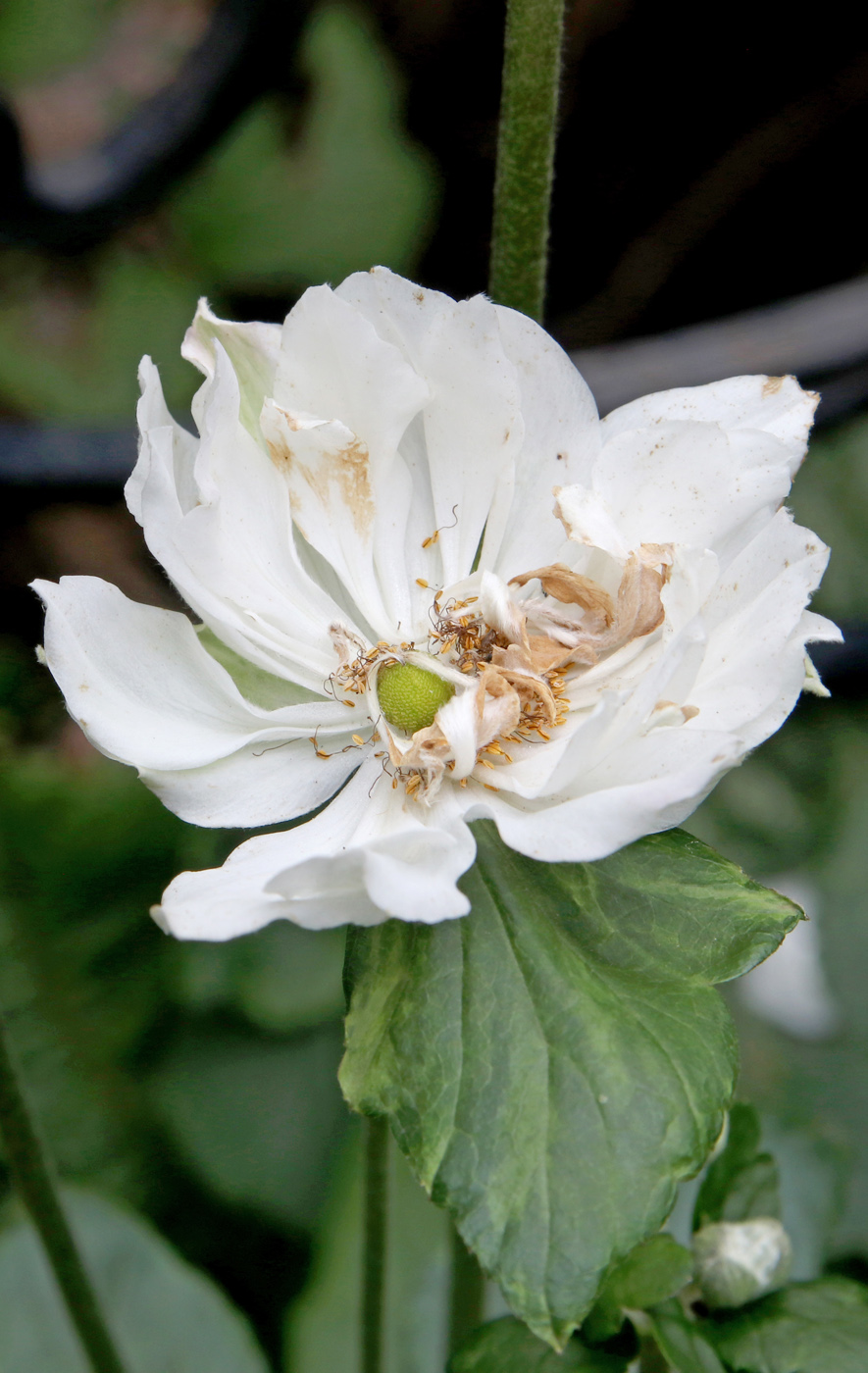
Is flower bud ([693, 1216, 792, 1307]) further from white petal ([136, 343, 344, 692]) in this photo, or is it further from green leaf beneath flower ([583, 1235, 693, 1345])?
white petal ([136, 343, 344, 692])

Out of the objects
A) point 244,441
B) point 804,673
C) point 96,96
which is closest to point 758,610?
point 804,673

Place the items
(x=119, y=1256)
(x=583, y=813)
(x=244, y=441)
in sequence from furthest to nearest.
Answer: (x=119, y=1256), (x=244, y=441), (x=583, y=813)

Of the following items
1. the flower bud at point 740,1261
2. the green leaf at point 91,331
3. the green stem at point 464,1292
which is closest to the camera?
the flower bud at point 740,1261

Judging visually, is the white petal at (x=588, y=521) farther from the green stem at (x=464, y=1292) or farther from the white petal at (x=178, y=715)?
the green stem at (x=464, y=1292)

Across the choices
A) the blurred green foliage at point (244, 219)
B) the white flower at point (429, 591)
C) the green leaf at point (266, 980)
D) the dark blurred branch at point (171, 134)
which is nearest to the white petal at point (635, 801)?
the white flower at point (429, 591)

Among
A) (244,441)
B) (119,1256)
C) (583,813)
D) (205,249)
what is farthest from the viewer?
(205,249)

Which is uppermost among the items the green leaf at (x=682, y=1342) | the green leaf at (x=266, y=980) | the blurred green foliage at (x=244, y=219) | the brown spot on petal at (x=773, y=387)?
the brown spot on petal at (x=773, y=387)

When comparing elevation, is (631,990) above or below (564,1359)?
above

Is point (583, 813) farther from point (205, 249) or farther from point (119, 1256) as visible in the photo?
point (205, 249)
